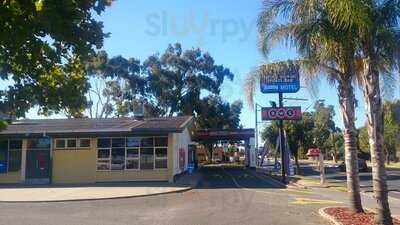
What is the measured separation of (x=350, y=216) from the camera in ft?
50.1

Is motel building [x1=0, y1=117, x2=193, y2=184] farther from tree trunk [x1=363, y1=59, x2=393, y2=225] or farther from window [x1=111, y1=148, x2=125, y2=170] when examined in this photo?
tree trunk [x1=363, y1=59, x2=393, y2=225]

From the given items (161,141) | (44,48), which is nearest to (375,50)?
(44,48)

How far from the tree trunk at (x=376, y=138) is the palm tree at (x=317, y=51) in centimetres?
132

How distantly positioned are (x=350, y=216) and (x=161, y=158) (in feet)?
65.9

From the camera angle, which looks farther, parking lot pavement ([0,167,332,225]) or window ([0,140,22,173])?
window ([0,140,22,173])

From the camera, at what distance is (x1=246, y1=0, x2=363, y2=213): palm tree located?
14719mm

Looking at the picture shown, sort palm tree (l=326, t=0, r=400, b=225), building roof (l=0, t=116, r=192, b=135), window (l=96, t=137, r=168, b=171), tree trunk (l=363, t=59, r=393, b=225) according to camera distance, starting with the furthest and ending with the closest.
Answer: window (l=96, t=137, r=168, b=171)
building roof (l=0, t=116, r=192, b=135)
tree trunk (l=363, t=59, r=393, b=225)
palm tree (l=326, t=0, r=400, b=225)

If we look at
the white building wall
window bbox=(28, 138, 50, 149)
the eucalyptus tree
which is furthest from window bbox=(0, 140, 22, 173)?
the eucalyptus tree

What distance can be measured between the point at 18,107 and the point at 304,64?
Result: 1104cm

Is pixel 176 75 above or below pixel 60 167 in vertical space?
above

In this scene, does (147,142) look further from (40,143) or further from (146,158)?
(40,143)

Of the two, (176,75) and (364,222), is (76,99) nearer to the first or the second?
(364,222)

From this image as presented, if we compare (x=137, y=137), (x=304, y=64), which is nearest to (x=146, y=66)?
Result: (x=137, y=137)

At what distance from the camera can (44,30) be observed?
Result: 251 inches
